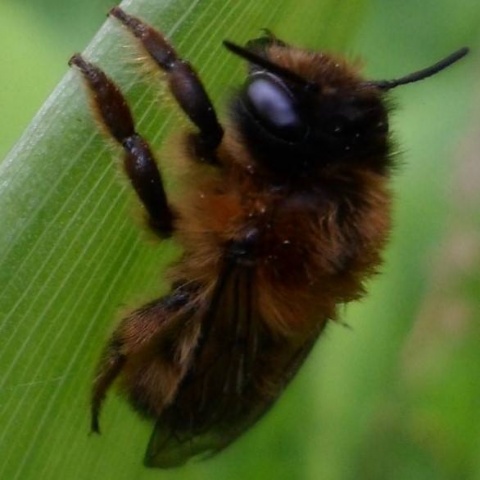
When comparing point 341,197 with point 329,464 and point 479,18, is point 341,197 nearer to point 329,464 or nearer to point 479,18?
point 329,464

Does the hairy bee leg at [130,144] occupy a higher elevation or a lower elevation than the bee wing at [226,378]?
higher

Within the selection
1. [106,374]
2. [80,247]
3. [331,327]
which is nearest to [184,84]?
[80,247]

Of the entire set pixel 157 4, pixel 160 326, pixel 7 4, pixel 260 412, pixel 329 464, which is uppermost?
pixel 157 4

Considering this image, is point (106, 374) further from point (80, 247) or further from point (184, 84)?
point (184, 84)

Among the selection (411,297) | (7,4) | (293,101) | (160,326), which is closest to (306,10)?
(293,101)

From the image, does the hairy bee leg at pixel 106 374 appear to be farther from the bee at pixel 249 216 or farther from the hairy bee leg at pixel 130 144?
the hairy bee leg at pixel 130 144

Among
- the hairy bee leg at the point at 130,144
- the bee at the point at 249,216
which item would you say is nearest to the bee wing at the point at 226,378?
the bee at the point at 249,216
